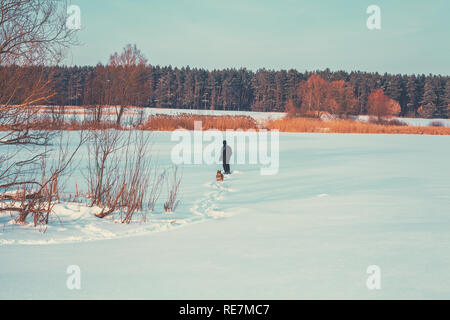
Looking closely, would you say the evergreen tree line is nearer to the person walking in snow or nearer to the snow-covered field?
the person walking in snow

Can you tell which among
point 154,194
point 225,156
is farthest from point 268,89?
point 154,194

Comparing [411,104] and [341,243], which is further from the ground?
[411,104]

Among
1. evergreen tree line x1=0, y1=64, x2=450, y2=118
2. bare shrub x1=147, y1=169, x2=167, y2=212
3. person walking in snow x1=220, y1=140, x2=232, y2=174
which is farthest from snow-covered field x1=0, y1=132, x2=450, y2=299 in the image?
evergreen tree line x1=0, y1=64, x2=450, y2=118

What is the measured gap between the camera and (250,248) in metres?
3.57

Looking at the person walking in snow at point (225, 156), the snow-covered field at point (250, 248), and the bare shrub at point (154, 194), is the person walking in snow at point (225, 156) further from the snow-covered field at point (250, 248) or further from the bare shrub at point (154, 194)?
the bare shrub at point (154, 194)

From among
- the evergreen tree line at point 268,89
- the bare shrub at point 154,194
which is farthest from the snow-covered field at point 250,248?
the evergreen tree line at point 268,89

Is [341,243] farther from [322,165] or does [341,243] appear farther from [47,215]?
[322,165]

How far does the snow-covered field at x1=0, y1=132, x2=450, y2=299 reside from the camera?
2619mm

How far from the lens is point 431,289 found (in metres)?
2.54

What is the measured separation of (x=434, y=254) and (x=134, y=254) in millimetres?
2814

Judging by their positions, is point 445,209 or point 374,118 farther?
point 374,118
